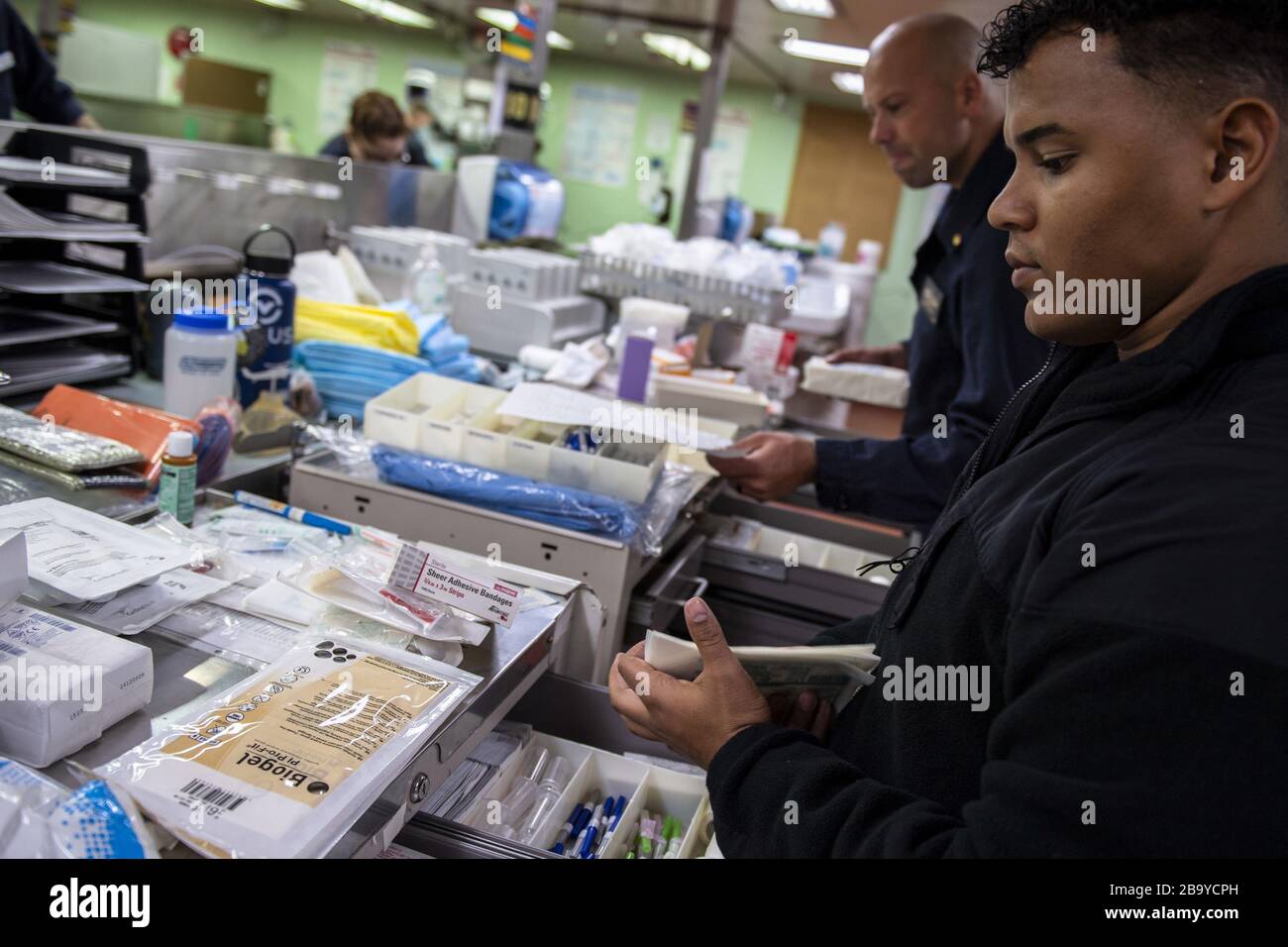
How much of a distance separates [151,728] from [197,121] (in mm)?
7735

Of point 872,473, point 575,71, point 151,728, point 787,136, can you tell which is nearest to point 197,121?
point 575,71

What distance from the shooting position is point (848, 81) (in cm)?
813

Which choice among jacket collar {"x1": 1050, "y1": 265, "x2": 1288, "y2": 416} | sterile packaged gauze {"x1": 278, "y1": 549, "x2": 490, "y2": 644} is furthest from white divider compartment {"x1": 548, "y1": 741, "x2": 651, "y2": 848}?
jacket collar {"x1": 1050, "y1": 265, "x2": 1288, "y2": 416}

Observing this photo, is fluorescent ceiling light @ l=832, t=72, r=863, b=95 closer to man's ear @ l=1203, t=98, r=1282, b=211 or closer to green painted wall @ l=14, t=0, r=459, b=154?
green painted wall @ l=14, t=0, r=459, b=154

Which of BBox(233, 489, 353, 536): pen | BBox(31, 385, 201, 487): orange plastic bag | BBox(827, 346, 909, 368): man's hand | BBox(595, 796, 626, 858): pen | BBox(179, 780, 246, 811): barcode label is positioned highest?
BBox(827, 346, 909, 368): man's hand

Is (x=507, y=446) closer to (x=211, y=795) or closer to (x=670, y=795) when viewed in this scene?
(x=670, y=795)

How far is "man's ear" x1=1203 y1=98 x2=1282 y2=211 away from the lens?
79 cm

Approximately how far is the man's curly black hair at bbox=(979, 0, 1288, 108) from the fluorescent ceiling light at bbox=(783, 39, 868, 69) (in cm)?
565

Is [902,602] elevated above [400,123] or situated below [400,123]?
below

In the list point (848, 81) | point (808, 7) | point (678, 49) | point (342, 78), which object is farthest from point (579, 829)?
point (342, 78)

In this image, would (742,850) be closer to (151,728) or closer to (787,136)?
(151,728)

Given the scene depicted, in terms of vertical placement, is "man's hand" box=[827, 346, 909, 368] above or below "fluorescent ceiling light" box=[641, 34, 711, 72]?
below

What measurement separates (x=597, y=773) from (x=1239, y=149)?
1.17m

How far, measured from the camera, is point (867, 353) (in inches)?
140
